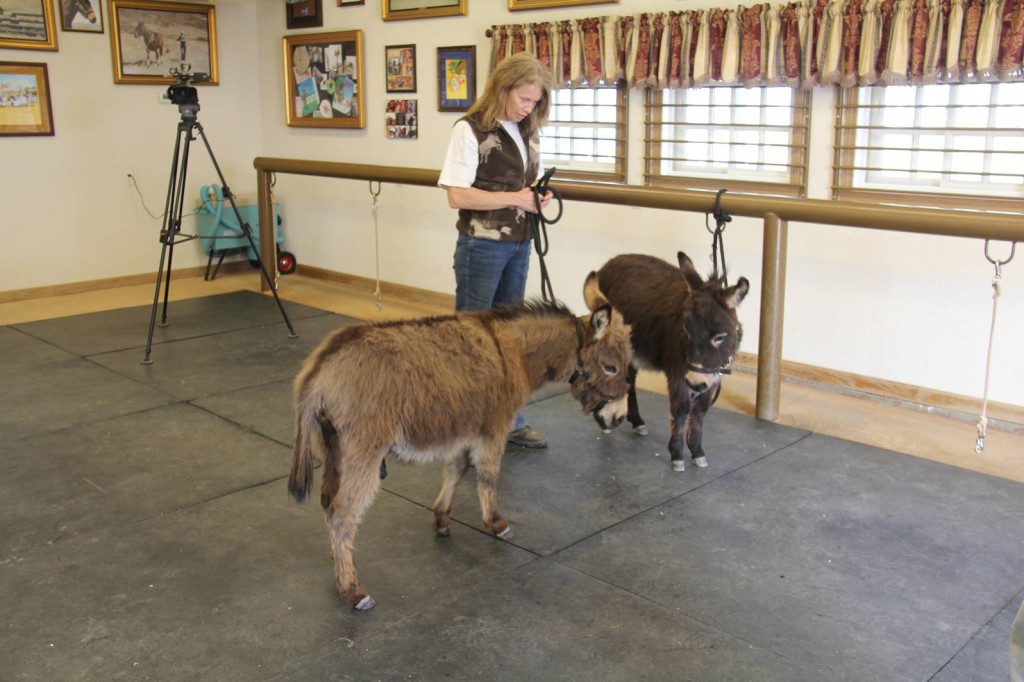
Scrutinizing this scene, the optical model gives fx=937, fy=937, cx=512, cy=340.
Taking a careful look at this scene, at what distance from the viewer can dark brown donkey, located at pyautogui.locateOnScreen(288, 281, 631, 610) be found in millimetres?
→ 2846

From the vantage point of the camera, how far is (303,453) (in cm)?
282

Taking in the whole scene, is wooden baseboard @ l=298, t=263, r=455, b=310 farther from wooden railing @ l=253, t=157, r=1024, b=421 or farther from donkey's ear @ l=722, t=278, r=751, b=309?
donkey's ear @ l=722, t=278, r=751, b=309

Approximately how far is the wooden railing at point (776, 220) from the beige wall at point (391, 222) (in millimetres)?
684

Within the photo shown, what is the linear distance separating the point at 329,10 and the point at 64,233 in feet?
9.32

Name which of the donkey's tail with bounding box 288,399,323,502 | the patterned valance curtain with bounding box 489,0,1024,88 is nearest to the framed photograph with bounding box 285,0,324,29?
the patterned valance curtain with bounding box 489,0,1024,88

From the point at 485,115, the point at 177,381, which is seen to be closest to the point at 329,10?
the point at 177,381

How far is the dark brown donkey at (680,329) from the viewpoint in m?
3.76

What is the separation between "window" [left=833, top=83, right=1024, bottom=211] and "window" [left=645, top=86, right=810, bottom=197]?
10.5 inches

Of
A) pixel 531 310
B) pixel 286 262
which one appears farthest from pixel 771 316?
pixel 286 262

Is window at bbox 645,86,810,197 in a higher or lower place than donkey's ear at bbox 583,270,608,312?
higher

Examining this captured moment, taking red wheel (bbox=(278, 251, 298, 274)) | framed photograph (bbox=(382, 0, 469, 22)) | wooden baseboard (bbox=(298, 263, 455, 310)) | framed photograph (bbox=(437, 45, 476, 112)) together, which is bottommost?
wooden baseboard (bbox=(298, 263, 455, 310))

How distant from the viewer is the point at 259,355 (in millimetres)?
5883

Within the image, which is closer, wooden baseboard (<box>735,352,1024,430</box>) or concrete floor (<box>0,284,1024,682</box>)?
concrete floor (<box>0,284,1024,682</box>)

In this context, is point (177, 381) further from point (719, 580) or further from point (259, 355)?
point (719, 580)
